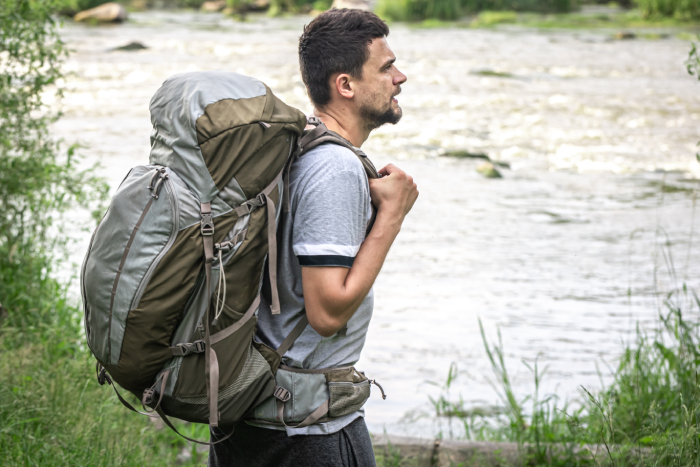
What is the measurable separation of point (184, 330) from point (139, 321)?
0.11 metres

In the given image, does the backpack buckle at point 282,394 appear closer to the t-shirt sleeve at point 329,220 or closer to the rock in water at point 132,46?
the t-shirt sleeve at point 329,220

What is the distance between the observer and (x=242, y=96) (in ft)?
5.87

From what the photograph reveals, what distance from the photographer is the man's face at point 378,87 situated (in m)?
2.04

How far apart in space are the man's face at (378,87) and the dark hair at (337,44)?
2cm

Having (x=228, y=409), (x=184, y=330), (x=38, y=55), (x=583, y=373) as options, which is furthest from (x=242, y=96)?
(x=583, y=373)

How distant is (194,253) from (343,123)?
637mm

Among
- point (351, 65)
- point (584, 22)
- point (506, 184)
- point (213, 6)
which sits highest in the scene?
point (351, 65)

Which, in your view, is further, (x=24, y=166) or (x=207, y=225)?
(x=24, y=166)

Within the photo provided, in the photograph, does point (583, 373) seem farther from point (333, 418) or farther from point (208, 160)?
point (208, 160)

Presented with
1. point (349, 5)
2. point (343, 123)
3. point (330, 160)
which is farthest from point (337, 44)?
point (349, 5)

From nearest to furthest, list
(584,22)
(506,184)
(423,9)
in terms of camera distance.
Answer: (506,184), (584,22), (423,9)

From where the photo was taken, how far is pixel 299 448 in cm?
193

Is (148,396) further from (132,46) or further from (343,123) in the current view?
(132,46)

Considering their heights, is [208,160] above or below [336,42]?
below
